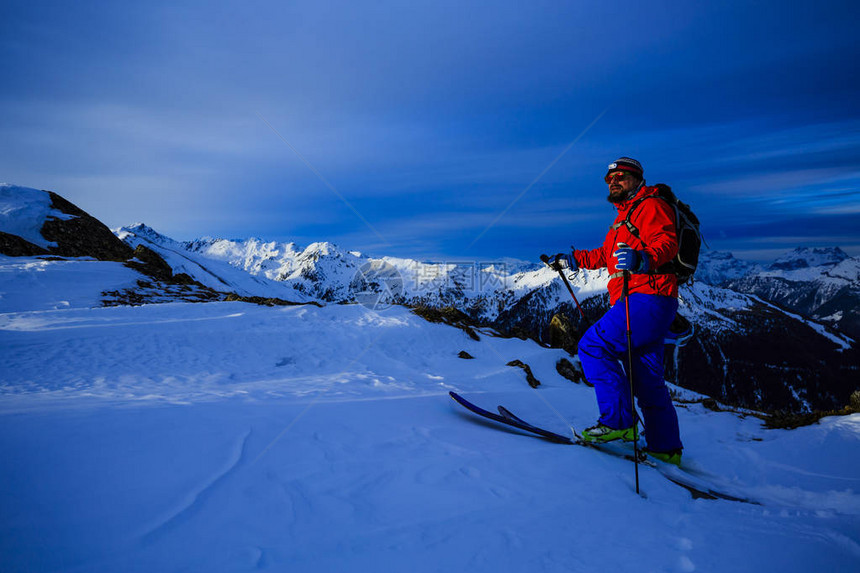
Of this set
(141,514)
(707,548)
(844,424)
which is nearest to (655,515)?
(707,548)

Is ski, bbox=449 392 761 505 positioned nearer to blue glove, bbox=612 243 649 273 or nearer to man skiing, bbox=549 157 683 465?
man skiing, bbox=549 157 683 465

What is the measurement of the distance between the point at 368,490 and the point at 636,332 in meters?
3.45

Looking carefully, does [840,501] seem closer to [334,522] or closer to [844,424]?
[844,424]

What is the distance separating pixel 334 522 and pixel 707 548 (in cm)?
256

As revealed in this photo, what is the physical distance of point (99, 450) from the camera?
3.18 metres

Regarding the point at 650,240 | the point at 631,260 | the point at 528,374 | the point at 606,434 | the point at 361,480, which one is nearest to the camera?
the point at 361,480

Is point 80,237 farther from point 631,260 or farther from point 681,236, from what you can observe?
point 681,236

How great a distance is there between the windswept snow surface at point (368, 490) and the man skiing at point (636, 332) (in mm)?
621

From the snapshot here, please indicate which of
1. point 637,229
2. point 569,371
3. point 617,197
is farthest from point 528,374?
point 637,229

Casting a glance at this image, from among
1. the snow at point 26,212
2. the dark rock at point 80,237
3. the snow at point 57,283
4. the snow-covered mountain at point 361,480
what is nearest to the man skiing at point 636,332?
the snow-covered mountain at point 361,480

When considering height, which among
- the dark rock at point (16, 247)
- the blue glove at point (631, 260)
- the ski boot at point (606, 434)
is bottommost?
the ski boot at point (606, 434)

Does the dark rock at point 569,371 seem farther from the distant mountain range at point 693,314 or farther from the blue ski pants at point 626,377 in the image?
the blue ski pants at point 626,377

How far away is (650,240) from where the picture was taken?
4363mm

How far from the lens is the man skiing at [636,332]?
444 centimetres
